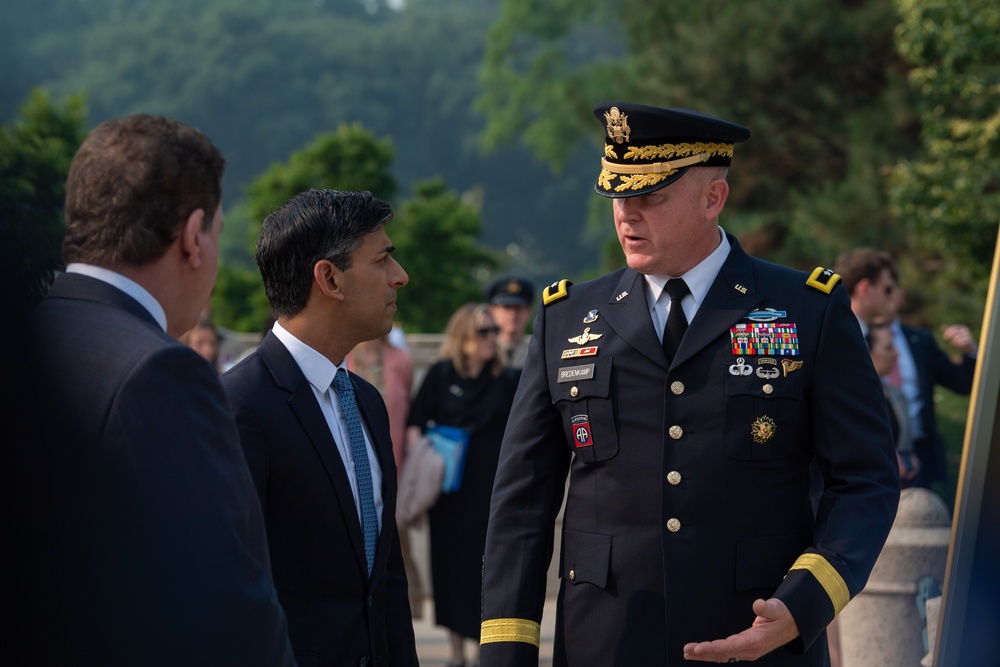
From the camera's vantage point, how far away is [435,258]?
18.9 m

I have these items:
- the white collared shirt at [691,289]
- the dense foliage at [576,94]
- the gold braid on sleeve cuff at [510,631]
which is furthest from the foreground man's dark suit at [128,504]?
the white collared shirt at [691,289]

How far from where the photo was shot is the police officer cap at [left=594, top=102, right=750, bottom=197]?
314cm

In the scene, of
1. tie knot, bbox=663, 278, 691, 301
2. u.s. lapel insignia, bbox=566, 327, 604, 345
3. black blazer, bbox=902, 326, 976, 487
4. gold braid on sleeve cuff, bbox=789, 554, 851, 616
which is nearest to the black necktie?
tie knot, bbox=663, 278, 691, 301

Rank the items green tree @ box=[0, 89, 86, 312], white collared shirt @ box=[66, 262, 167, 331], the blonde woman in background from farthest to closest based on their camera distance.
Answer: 1. the blonde woman in background
2. white collared shirt @ box=[66, 262, 167, 331]
3. green tree @ box=[0, 89, 86, 312]

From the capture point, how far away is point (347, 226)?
9.77ft

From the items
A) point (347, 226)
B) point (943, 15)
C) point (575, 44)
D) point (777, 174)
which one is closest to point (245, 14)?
point (575, 44)

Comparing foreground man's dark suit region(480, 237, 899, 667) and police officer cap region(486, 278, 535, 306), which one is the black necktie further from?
police officer cap region(486, 278, 535, 306)

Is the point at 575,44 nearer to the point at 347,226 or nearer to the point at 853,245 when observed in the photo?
the point at 853,245

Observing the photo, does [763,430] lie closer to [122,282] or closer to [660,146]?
[660,146]

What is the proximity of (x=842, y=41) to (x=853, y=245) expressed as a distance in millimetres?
2418

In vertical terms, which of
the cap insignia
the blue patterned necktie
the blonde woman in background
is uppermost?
the cap insignia

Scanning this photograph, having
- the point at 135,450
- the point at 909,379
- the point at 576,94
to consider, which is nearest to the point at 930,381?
the point at 909,379

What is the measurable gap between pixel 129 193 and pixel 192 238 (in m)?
0.12

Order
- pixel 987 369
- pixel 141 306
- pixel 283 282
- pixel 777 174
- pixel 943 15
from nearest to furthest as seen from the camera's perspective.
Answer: pixel 141 306, pixel 283 282, pixel 987 369, pixel 943 15, pixel 777 174
